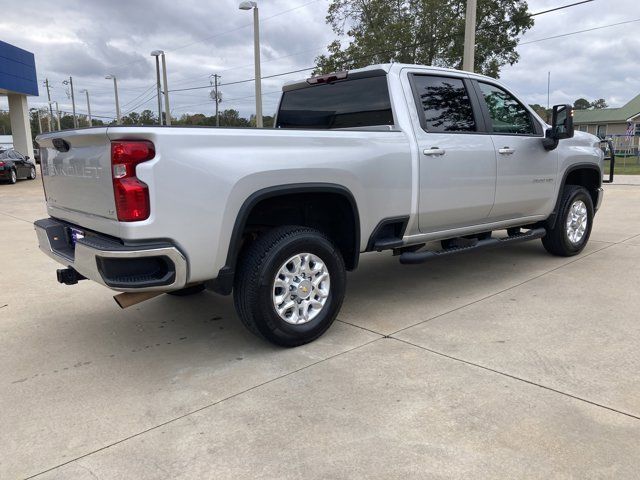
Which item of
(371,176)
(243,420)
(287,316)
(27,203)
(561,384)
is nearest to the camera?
(243,420)

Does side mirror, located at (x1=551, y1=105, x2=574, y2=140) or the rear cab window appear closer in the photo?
the rear cab window

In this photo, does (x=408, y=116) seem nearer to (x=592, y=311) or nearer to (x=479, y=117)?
(x=479, y=117)

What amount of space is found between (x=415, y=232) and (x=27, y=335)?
328 centimetres

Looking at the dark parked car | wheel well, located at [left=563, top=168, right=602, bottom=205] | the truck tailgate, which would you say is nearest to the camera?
the truck tailgate

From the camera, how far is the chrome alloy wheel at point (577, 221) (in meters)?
6.30

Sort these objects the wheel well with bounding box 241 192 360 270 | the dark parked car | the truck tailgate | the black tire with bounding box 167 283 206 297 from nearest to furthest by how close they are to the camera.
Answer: the truck tailgate
the wheel well with bounding box 241 192 360 270
the black tire with bounding box 167 283 206 297
the dark parked car

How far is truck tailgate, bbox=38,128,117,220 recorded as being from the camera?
10.3ft

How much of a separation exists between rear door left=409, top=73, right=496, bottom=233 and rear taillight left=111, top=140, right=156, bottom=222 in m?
2.30

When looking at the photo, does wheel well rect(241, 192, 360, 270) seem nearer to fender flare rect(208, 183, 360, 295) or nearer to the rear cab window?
fender flare rect(208, 183, 360, 295)

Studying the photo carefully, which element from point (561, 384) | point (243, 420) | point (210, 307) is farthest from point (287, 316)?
point (561, 384)

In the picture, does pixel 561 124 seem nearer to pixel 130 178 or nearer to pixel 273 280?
pixel 273 280

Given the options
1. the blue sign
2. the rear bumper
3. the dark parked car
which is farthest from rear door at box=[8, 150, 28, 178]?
the rear bumper

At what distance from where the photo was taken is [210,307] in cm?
492

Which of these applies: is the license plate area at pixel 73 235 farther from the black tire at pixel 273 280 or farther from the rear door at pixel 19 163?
the rear door at pixel 19 163
